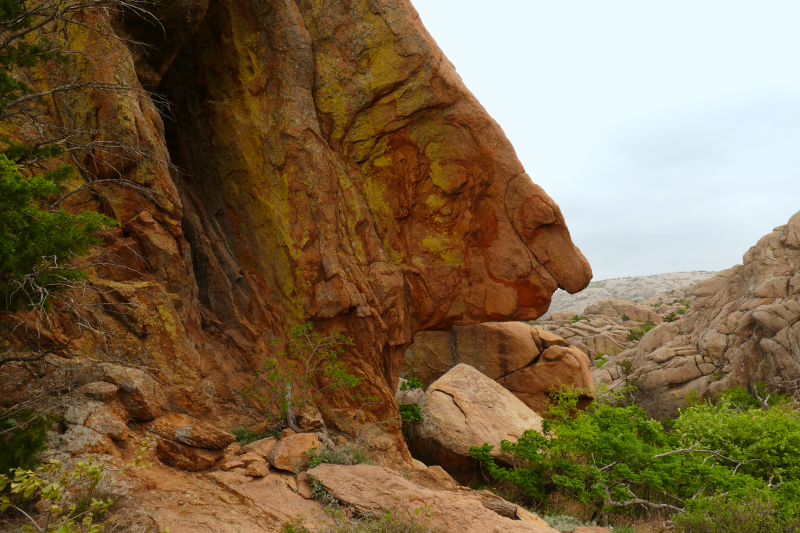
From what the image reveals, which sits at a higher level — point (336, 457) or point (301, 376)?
point (301, 376)

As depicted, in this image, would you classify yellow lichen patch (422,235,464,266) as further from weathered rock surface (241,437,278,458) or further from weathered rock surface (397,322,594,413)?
weathered rock surface (397,322,594,413)

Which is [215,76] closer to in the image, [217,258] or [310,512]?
[217,258]

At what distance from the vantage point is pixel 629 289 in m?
157

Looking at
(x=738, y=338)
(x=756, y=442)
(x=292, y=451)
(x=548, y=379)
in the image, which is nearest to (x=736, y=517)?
(x=756, y=442)

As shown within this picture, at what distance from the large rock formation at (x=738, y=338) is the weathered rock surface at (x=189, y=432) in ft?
104

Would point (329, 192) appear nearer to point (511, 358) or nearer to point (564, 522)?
point (564, 522)

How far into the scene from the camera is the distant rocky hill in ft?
452

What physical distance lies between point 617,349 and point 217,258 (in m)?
48.6

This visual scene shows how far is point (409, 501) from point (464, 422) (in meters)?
7.51

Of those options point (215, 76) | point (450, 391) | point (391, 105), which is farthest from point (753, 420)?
point (215, 76)

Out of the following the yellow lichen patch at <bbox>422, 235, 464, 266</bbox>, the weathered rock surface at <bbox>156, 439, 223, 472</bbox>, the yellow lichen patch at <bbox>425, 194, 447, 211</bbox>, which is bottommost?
the weathered rock surface at <bbox>156, 439, 223, 472</bbox>

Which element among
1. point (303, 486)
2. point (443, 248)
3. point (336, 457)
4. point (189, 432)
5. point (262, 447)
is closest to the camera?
point (189, 432)

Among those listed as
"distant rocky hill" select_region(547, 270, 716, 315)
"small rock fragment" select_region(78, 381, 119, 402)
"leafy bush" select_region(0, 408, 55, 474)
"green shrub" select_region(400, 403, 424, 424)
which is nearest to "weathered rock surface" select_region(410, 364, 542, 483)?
"green shrub" select_region(400, 403, 424, 424)

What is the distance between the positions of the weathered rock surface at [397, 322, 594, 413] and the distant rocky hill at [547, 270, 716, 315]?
379ft
